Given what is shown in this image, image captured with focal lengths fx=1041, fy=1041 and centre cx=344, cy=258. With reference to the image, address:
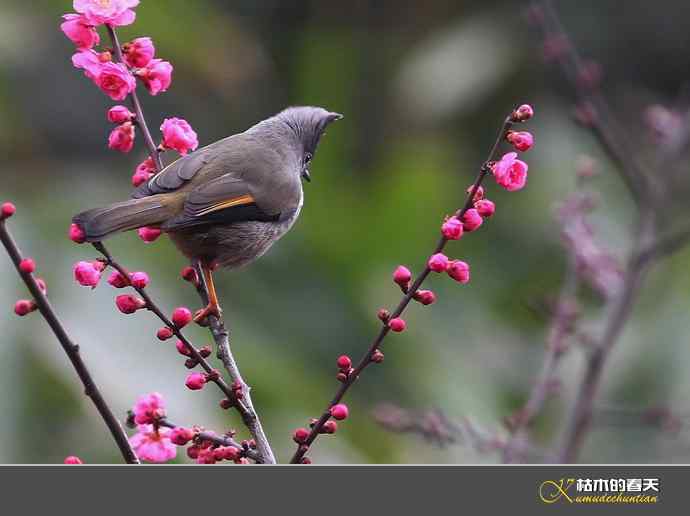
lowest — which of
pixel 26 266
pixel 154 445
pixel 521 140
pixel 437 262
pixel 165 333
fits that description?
pixel 154 445

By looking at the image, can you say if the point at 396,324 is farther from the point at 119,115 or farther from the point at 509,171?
the point at 119,115

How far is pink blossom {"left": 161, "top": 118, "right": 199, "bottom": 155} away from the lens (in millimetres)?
2857

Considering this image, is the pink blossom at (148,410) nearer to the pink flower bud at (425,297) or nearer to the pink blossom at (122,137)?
the pink flower bud at (425,297)

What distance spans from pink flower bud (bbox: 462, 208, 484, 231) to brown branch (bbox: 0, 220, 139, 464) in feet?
2.88

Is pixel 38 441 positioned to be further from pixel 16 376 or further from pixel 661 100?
pixel 661 100

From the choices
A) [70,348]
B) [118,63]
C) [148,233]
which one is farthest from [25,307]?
[148,233]

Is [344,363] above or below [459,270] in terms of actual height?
below

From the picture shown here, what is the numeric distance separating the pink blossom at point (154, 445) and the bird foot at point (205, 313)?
0.41 m

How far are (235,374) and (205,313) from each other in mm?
370

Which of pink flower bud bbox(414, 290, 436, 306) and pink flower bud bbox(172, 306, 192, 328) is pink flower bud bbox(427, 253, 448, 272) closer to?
pink flower bud bbox(414, 290, 436, 306)

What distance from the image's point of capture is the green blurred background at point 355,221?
565 centimetres

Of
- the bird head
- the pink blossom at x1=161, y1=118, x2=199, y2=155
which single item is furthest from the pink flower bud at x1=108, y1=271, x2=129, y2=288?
the bird head

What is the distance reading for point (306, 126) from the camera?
12.4ft

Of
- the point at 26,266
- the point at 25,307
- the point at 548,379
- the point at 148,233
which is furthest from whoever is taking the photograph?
the point at 548,379
